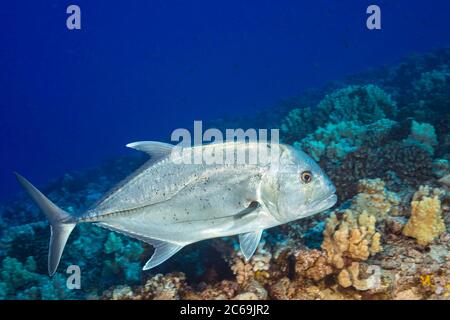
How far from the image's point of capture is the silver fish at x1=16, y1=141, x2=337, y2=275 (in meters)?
2.72

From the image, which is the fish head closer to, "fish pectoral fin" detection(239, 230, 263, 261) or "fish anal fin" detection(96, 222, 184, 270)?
"fish pectoral fin" detection(239, 230, 263, 261)

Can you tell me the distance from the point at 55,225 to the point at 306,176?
2522 millimetres

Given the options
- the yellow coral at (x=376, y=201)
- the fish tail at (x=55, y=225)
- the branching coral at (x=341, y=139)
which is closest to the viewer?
the fish tail at (x=55, y=225)

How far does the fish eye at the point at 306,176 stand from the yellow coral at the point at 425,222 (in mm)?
1493

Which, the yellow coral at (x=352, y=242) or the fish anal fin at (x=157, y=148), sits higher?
the fish anal fin at (x=157, y=148)

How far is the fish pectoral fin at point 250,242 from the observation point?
2879mm

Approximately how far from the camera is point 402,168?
5.02 metres

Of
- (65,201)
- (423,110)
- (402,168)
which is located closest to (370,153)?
(402,168)

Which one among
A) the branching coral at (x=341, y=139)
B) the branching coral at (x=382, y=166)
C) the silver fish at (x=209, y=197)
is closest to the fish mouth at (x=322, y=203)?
the silver fish at (x=209, y=197)

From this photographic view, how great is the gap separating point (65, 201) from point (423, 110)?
1221 centimetres

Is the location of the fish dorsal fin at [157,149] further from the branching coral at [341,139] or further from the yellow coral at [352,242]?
the branching coral at [341,139]

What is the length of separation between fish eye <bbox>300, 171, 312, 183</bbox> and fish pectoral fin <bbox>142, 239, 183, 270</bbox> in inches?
53.1
